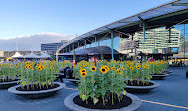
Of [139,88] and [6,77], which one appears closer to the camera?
[139,88]

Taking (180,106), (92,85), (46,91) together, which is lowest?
(180,106)

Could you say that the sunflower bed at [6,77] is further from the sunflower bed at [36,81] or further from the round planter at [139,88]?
the round planter at [139,88]

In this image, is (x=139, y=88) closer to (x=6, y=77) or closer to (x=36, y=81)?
(x=36, y=81)

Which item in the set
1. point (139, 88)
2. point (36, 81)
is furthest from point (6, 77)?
point (139, 88)

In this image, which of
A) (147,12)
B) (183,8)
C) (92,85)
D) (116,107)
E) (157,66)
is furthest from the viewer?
(147,12)

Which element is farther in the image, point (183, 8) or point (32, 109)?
point (183, 8)

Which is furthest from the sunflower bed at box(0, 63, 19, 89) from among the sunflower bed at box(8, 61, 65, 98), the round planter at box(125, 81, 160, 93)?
the round planter at box(125, 81, 160, 93)

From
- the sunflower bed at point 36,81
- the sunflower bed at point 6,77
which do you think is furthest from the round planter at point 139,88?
the sunflower bed at point 6,77

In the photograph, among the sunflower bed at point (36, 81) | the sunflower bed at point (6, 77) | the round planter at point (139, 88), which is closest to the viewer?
the sunflower bed at point (36, 81)

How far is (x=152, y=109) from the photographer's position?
4.07 m

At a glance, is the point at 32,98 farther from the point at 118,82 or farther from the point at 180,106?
the point at 180,106

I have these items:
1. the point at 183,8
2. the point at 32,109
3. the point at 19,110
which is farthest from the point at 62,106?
the point at 183,8

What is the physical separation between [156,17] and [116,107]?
63.1 ft

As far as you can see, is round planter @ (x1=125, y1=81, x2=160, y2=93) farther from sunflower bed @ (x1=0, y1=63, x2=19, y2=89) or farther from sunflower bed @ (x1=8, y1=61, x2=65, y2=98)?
sunflower bed @ (x1=0, y1=63, x2=19, y2=89)
